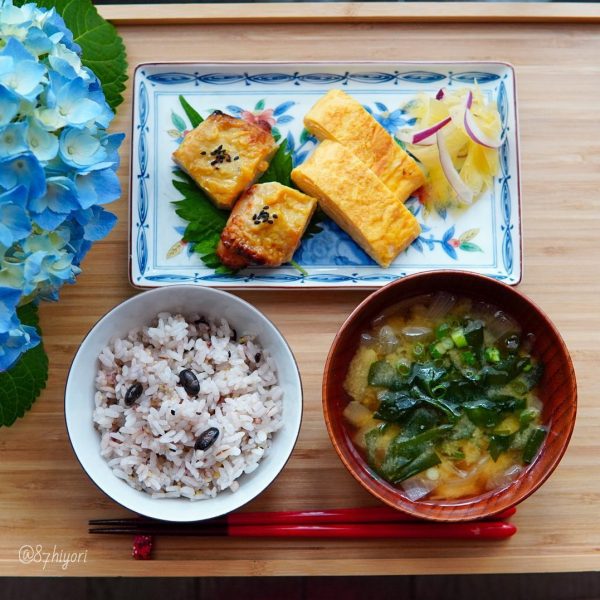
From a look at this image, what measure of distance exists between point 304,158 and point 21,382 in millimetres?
1097

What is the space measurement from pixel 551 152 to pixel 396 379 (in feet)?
3.04

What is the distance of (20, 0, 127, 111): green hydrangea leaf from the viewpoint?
2.10 metres

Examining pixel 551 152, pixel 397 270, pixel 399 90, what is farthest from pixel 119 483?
pixel 551 152

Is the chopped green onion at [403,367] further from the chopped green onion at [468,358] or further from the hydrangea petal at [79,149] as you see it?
the hydrangea petal at [79,149]

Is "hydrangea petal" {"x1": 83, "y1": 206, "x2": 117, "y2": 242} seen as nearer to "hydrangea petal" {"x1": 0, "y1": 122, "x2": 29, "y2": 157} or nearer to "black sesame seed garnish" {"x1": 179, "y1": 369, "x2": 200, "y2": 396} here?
"hydrangea petal" {"x1": 0, "y1": 122, "x2": 29, "y2": 157}

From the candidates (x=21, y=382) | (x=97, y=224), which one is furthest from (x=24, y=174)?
(x=21, y=382)

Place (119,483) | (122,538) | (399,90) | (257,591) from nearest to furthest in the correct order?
(119,483), (122,538), (399,90), (257,591)

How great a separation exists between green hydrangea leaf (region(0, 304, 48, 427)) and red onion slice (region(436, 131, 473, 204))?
1.30 meters

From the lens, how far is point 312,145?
2.28 m

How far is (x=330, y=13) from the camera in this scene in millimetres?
2287

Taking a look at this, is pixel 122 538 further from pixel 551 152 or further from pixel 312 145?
pixel 551 152

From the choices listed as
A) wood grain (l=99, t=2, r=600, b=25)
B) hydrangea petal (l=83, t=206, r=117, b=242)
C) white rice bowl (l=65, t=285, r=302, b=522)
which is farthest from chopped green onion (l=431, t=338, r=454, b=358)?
wood grain (l=99, t=2, r=600, b=25)

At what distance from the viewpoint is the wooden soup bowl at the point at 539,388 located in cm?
189

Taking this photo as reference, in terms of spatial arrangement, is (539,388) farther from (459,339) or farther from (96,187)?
(96,187)
